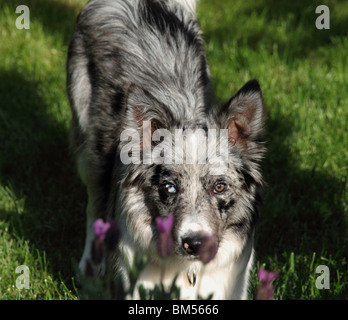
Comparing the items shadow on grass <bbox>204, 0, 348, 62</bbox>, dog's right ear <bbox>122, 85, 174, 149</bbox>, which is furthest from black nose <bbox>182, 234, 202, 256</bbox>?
shadow on grass <bbox>204, 0, 348, 62</bbox>

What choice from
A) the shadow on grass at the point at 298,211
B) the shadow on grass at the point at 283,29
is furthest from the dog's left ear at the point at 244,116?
the shadow on grass at the point at 283,29

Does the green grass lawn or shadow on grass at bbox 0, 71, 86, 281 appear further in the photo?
shadow on grass at bbox 0, 71, 86, 281

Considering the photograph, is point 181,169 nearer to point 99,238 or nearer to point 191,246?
point 191,246

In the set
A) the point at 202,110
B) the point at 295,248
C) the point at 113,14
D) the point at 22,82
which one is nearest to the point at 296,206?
the point at 295,248

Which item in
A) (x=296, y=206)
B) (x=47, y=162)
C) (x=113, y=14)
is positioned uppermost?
(x=113, y=14)

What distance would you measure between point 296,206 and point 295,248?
1.43ft

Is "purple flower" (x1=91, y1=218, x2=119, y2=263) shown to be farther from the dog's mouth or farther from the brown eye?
the brown eye

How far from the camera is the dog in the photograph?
9.52ft

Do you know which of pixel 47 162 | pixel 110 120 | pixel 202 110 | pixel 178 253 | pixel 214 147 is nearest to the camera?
pixel 178 253

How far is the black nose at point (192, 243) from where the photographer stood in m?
2.67

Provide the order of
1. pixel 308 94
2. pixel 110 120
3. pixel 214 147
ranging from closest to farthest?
pixel 214 147 → pixel 110 120 → pixel 308 94

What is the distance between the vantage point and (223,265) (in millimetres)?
3166

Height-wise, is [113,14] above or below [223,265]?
above
